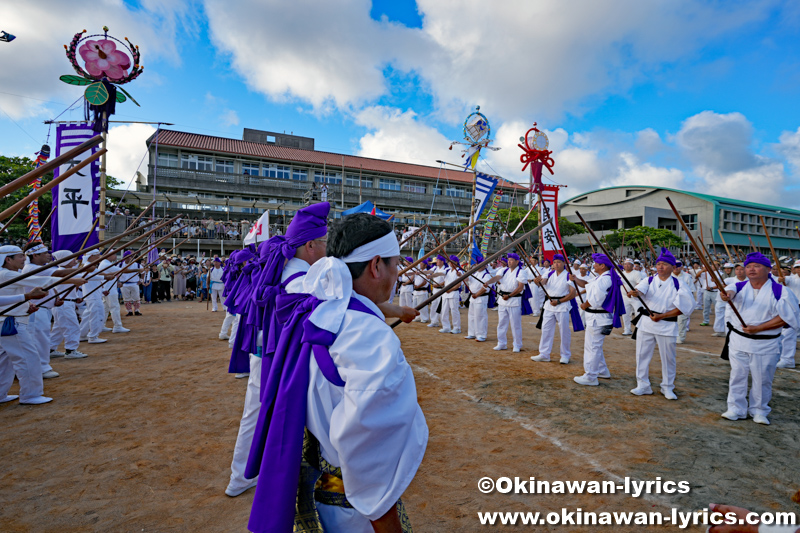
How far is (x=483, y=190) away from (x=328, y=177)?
31.5 metres

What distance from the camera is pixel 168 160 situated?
37531 millimetres

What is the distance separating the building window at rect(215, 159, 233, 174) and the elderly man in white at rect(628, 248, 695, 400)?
4006cm

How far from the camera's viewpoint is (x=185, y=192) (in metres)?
36.9

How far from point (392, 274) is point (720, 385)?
7.76 m

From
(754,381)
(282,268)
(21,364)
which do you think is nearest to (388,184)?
(21,364)

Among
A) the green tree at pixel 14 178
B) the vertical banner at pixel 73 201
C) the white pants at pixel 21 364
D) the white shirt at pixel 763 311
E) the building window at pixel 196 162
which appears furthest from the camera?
the building window at pixel 196 162

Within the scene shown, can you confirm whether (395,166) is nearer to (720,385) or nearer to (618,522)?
(720,385)

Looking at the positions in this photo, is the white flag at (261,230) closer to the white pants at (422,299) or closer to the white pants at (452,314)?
the white pants at (452,314)

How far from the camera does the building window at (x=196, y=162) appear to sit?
125 feet

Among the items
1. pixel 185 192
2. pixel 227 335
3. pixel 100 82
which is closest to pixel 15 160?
pixel 185 192

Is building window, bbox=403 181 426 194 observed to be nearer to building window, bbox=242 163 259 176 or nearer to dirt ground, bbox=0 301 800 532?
building window, bbox=242 163 259 176

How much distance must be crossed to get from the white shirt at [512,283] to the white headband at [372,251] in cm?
860

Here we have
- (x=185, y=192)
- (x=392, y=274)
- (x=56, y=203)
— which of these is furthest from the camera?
(x=185, y=192)

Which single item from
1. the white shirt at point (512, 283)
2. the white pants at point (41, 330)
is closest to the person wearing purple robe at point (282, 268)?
the white pants at point (41, 330)
